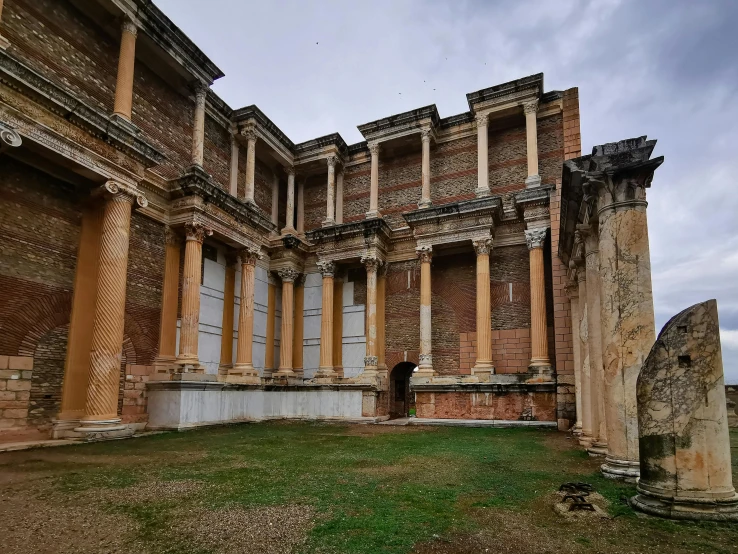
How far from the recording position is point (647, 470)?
516 centimetres

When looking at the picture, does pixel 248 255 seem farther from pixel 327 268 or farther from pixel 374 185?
pixel 374 185

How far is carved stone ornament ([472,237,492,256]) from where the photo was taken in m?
19.3

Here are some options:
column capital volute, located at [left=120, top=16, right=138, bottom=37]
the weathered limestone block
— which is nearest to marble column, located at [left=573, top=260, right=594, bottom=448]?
the weathered limestone block

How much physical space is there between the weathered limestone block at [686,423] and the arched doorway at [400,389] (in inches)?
665

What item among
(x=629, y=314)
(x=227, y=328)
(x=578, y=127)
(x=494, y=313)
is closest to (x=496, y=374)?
(x=494, y=313)

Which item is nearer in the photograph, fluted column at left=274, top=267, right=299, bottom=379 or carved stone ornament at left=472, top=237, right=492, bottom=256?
carved stone ornament at left=472, top=237, right=492, bottom=256

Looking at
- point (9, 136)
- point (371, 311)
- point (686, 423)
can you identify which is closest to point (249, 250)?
point (371, 311)

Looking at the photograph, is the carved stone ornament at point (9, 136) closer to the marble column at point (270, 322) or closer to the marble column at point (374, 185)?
the marble column at point (270, 322)

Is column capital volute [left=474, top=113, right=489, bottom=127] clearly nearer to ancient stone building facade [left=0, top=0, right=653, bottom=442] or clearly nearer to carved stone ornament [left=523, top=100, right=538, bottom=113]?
ancient stone building facade [left=0, top=0, right=653, bottom=442]

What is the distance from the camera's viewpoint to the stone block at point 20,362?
1243 centimetres

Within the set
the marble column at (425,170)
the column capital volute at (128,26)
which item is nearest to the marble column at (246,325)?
the marble column at (425,170)

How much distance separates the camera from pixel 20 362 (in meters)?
12.6

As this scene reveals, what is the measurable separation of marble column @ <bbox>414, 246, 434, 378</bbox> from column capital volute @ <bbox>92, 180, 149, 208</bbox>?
11.0 m

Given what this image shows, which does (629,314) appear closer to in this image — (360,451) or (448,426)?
(360,451)
